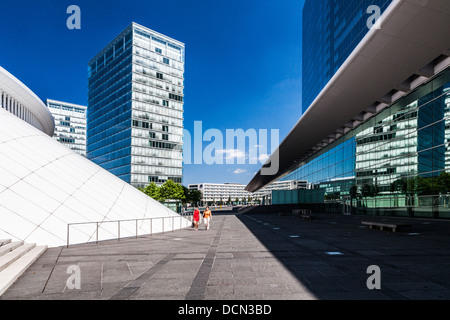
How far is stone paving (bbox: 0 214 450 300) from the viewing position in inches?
203

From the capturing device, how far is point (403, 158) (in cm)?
2314

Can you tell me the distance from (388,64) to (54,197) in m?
18.1

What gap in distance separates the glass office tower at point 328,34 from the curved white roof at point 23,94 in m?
38.6

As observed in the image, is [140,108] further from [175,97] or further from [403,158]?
[403,158]

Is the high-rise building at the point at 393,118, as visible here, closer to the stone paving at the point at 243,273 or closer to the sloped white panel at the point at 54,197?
the stone paving at the point at 243,273

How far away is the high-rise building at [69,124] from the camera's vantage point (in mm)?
151625

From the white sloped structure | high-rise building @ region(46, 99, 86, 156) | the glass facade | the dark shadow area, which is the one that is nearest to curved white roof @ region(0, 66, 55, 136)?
the white sloped structure

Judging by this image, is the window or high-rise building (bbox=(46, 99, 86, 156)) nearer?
the window

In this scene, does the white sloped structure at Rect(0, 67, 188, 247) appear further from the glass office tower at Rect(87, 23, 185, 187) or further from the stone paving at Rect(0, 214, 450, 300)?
the glass office tower at Rect(87, 23, 185, 187)

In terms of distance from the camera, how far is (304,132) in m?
30.8

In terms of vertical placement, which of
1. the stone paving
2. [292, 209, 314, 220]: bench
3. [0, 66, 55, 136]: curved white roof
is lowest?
[292, 209, 314, 220]: bench

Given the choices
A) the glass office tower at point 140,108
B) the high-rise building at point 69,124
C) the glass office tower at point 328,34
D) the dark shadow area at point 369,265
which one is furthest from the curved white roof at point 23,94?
the high-rise building at point 69,124

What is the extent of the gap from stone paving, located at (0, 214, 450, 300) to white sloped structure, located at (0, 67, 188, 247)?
5.30ft
